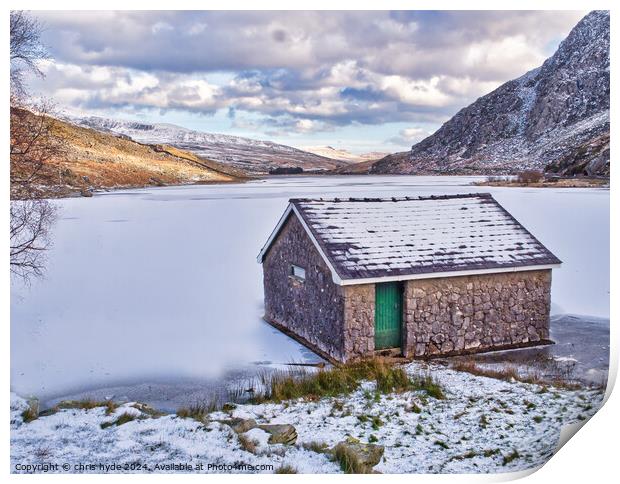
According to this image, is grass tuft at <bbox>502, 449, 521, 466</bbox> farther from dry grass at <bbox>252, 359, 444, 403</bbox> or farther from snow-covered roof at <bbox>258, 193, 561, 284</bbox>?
snow-covered roof at <bbox>258, 193, 561, 284</bbox>

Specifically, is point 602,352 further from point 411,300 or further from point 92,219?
point 92,219

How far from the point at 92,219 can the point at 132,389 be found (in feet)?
6.39

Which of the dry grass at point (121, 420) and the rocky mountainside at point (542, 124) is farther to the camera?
the rocky mountainside at point (542, 124)

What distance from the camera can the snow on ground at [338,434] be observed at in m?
7.35

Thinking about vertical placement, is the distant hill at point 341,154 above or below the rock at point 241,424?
above

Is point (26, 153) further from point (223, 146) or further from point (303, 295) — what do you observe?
point (303, 295)

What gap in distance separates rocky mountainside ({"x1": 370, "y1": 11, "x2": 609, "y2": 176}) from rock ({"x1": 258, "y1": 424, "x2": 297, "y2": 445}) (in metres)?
3.64

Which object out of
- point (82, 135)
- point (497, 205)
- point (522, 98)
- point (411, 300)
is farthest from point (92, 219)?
point (497, 205)

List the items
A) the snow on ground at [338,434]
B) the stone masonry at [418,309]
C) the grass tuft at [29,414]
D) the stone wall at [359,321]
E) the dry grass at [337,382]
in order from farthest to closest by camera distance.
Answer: the stone masonry at [418,309] → the stone wall at [359,321] → the dry grass at [337,382] → the grass tuft at [29,414] → the snow on ground at [338,434]

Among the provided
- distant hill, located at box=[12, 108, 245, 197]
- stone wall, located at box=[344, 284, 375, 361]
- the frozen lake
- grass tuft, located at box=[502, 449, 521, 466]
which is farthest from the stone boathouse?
grass tuft, located at box=[502, 449, 521, 466]

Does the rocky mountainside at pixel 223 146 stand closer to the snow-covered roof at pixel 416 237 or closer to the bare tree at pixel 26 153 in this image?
the bare tree at pixel 26 153

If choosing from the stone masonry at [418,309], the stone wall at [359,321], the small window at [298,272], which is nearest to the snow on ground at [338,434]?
the stone wall at [359,321]

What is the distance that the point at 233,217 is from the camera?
995 centimetres

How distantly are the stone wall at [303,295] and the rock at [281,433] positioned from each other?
230cm
